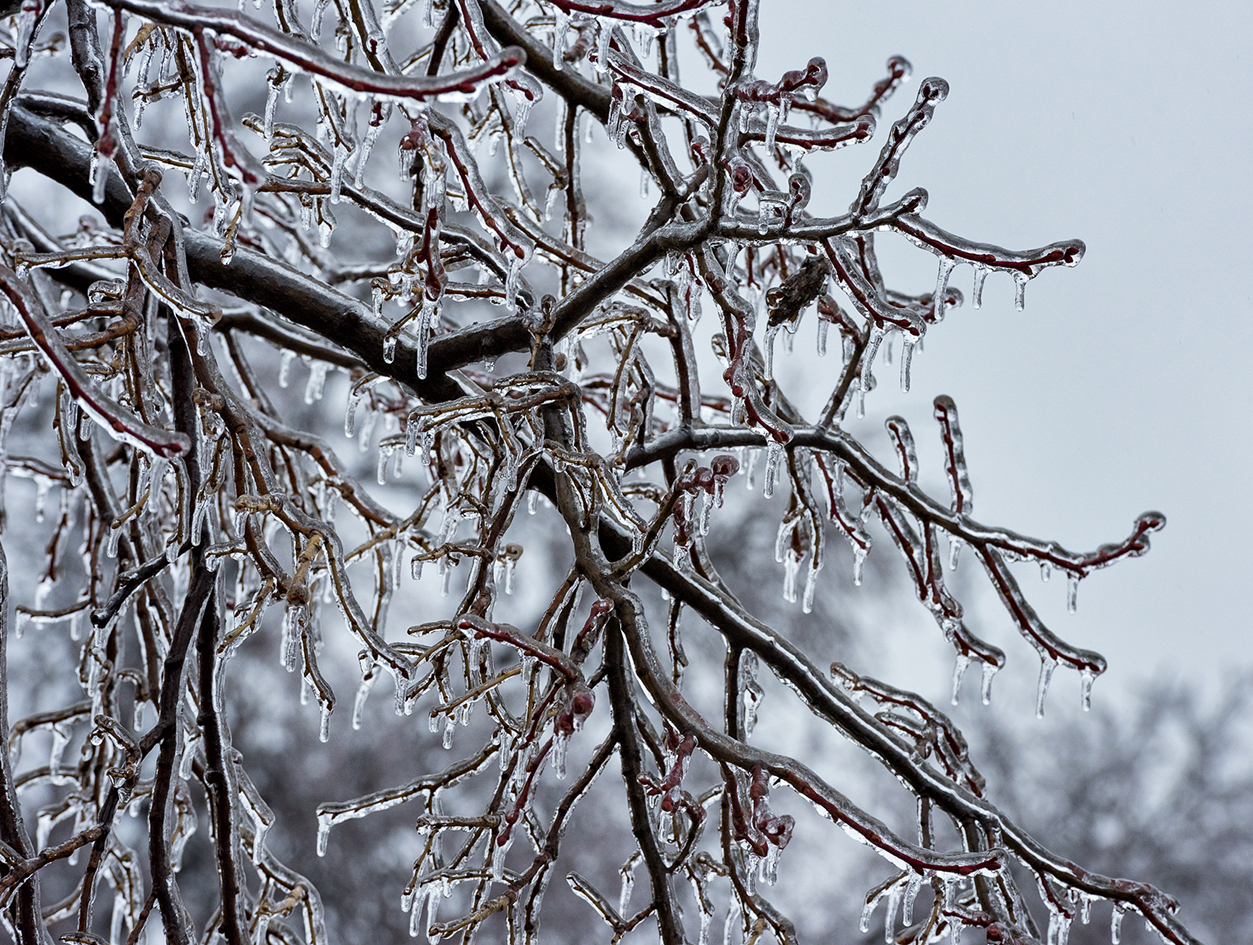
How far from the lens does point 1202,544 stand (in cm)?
2908

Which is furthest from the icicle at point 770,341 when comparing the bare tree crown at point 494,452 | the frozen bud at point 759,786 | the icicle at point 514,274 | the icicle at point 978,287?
the frozen bud at point 759,786

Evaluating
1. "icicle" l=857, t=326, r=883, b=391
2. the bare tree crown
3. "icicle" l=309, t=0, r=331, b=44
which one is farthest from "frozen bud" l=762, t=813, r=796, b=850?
"icicle" l=309, t=0, r=331, b=44

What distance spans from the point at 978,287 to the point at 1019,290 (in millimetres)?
65

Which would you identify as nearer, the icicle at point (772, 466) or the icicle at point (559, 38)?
the icicle at point (559, 38)

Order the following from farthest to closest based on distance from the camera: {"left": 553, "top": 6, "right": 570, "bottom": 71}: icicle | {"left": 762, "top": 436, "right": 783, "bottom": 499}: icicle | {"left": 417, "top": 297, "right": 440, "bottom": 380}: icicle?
{"left": 762, "top": 436, "right": 783, "bottom": 499}: icicle
{"left": 417, "top": 297, "right": 440, "bottom": 380}: icicle
{"left": 553, "top": 6, "right": 570, "bottom": 71}: icicle

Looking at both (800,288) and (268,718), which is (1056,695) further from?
(800,288)

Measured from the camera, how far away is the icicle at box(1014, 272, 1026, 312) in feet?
5.47

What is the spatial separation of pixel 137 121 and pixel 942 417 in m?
1.56

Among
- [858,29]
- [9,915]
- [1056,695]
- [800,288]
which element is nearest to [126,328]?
[9,915]

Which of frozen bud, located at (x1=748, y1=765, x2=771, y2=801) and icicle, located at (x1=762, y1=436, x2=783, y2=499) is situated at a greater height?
icicle, located at (x1=762, y1=436, x2=783, y2=499)

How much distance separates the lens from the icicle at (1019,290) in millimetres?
1668

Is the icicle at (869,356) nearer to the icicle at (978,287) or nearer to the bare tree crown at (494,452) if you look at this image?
the bare tree crown at (494,452)

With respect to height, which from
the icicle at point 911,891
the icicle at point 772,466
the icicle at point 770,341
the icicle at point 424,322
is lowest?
the icicle at point 911,891

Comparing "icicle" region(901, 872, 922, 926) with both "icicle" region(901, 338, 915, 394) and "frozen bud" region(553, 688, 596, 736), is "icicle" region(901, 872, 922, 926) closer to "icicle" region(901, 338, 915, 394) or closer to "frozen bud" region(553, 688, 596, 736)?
"frozen bud" region(553, 688, 596, 736)
